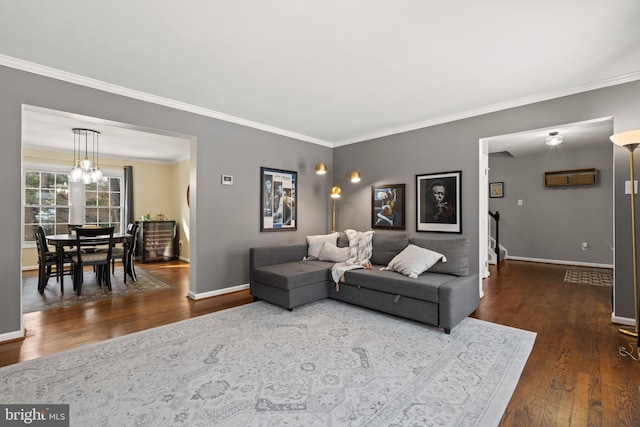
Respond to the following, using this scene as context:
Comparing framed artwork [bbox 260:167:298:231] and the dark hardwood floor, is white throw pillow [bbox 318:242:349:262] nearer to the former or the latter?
framed artwork [bbox 260:167:298:231]

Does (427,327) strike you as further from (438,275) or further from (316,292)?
(316,292)

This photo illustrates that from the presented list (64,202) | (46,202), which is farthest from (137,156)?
(46,202)

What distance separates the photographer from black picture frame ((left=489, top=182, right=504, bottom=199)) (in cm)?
733

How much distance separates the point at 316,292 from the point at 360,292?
56cm

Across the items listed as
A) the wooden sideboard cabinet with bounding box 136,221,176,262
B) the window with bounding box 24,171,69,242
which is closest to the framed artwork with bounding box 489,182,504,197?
the wooden sideboard cabinet with bounding box 136,221,176,262

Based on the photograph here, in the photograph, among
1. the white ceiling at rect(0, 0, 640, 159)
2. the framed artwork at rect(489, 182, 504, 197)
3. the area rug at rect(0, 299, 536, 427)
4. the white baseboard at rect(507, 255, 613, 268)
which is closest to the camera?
the area rug at rect(0, 299, 536, 427)

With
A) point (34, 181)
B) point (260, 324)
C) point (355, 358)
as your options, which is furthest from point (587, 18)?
point (34, 181)

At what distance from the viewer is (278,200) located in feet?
16.1

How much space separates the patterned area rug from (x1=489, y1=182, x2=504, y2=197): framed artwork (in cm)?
233

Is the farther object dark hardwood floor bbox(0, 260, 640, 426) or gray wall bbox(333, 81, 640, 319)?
gray wall bbox(333, 81, 640, 319)

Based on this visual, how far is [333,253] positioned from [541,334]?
246cm

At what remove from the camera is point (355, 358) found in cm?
234

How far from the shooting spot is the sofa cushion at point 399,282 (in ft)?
9.69

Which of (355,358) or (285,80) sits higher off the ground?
(285,80)
